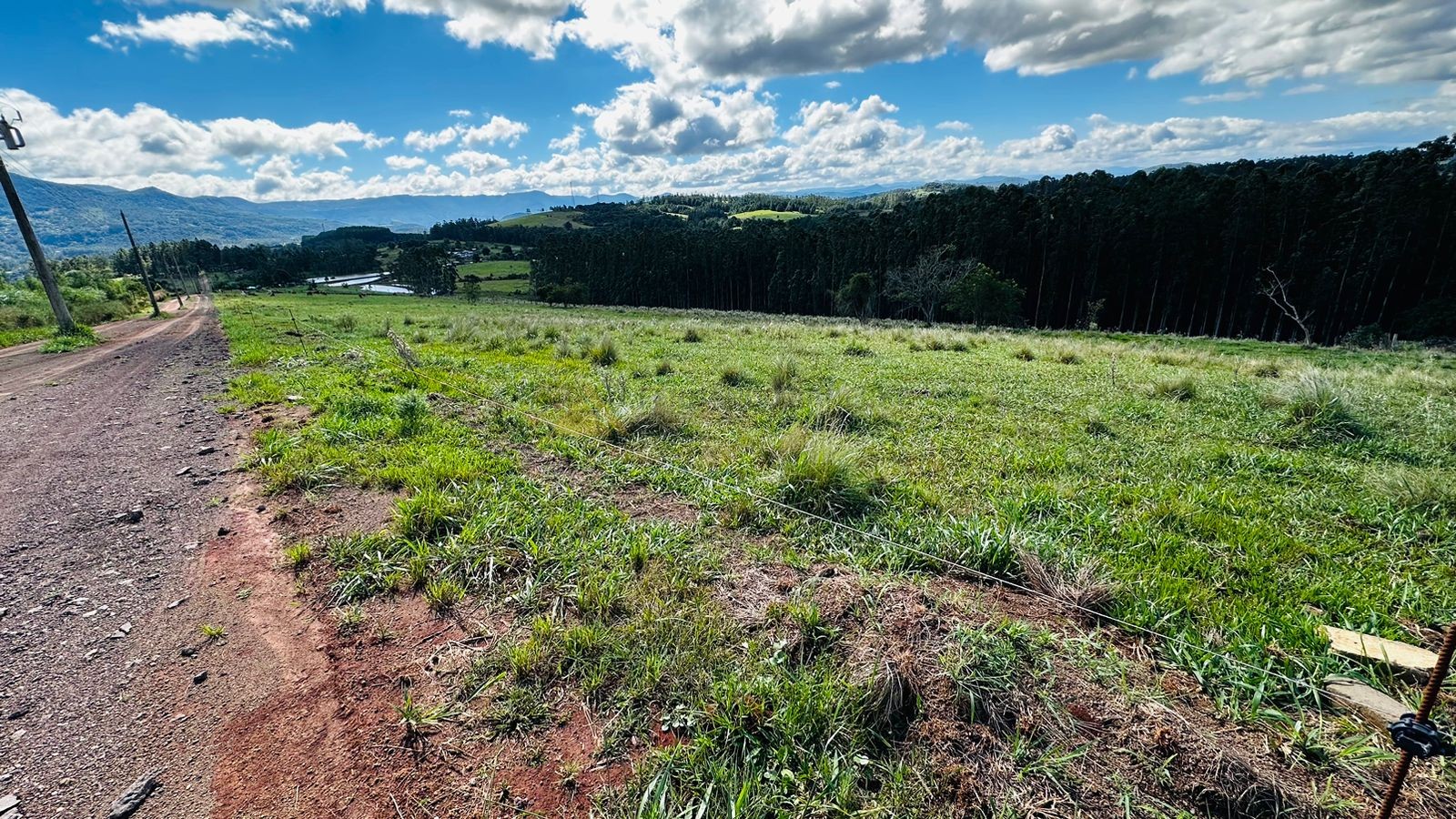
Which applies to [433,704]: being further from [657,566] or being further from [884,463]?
[884,463]

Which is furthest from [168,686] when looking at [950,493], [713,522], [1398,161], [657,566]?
[1398,161]

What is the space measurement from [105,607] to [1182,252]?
5761cm

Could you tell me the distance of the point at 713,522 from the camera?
4695 mm

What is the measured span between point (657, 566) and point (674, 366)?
834 centimetres

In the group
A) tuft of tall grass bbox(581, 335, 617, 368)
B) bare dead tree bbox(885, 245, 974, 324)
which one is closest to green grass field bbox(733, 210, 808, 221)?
bare dead tree bbox(885, 245, 974, 324)

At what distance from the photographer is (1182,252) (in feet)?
140

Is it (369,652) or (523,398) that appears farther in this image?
(523,398)

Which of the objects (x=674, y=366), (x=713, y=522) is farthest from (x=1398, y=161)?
(x=713, y=522)

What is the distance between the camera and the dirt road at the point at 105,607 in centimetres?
247

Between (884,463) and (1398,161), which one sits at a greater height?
(1398,161)

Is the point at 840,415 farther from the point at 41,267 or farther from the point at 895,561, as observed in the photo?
the point at 41,267

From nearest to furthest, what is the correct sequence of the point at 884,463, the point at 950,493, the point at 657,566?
the point at 657,566 < the point at 950,493 < the point at 884,463

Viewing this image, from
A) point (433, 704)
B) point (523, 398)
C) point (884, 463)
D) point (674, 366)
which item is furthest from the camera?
point (674, 366)

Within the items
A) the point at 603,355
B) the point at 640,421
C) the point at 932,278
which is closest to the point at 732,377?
the point at 640,421
